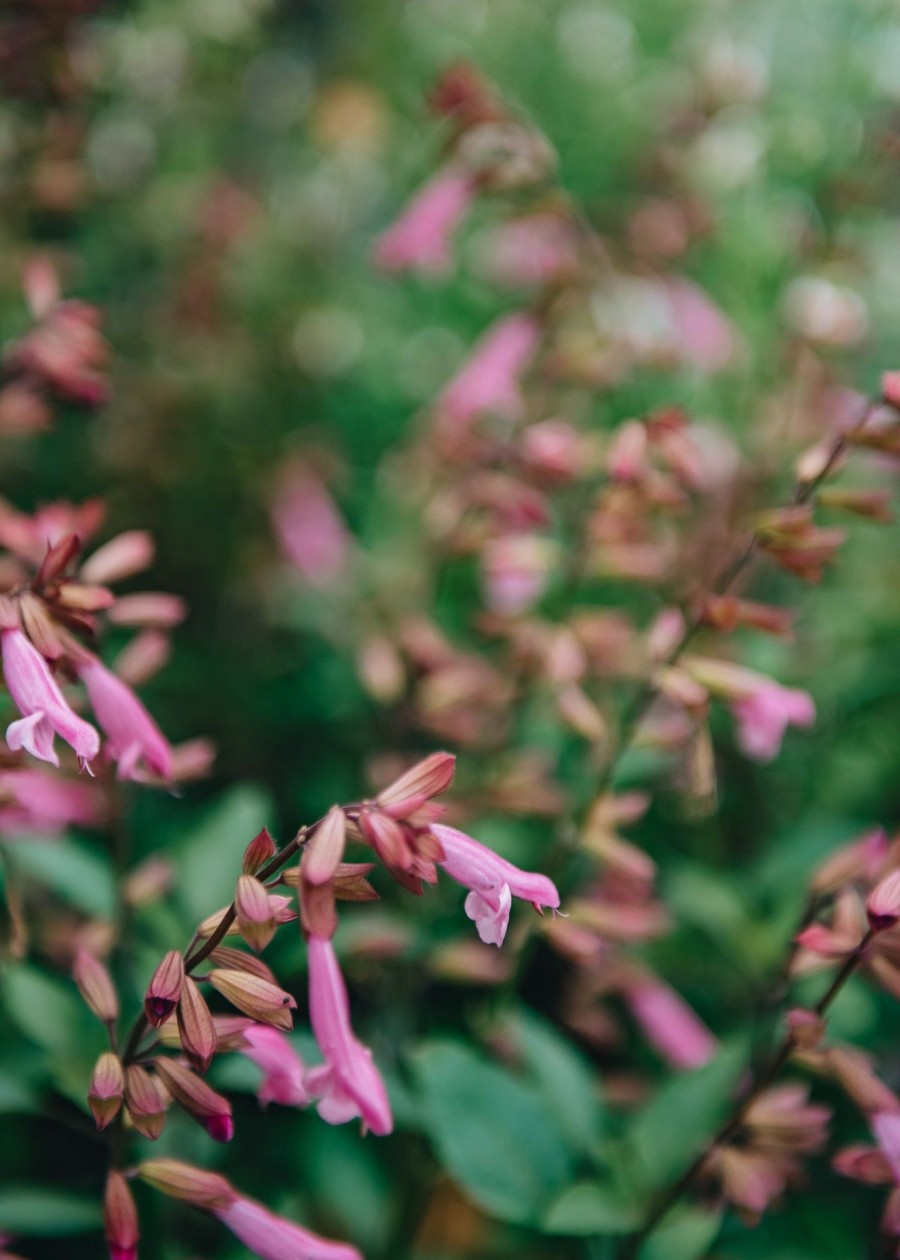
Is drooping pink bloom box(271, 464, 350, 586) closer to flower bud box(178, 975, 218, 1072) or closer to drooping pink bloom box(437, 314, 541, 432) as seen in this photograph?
drooping pink bloom box(437, 314, 541, 432)

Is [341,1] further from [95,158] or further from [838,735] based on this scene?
[838,735]

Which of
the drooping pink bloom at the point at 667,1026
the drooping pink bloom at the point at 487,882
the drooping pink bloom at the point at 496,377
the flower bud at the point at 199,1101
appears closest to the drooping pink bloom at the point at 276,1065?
the flower bud at the point at 199,1101

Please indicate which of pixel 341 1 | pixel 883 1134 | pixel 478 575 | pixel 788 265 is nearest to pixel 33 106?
pixel 478 575

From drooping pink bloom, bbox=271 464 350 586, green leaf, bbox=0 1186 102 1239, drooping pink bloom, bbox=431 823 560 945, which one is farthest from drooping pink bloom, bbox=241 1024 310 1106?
drooping pink bloom, bbox=271 464 350 586

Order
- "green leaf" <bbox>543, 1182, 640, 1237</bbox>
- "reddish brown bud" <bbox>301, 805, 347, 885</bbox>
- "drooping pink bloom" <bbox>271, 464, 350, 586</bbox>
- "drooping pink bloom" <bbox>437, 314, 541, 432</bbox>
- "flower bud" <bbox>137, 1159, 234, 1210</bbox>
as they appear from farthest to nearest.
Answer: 1. "drooping pink bloom" <bbox>271, 464, 350, 586</bbox>
2. "drooping pink bloom" <bbox>437, 314, 541, 432</bbox>
3. "green leaf" <bbox>543, 1182, 640, 1237</bbox>
4. "flower bud" <bbox>137, 1159, 234, 1210</bbox>
5. "reddish brown bud" <bbox>301, 805, 347, 885</bbox>

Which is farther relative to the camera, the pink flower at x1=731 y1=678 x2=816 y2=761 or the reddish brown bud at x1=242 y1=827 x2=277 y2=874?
the pink flower at x1=731 y1=678 x2=816 y2=761
